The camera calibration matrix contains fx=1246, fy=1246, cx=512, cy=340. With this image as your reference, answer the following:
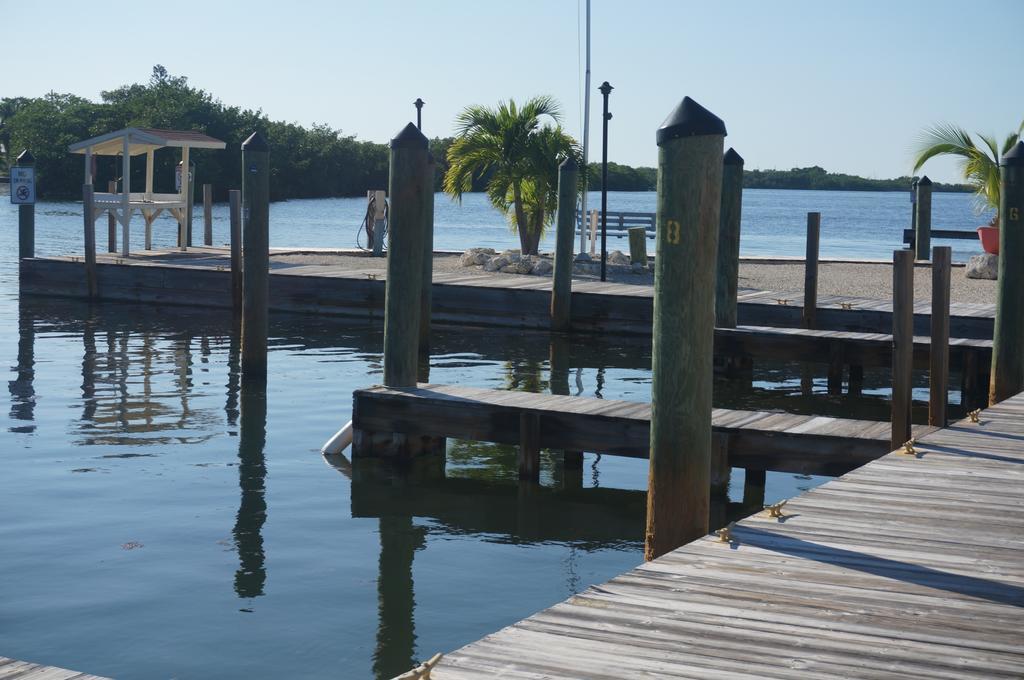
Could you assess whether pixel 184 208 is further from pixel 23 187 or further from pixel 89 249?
pixel 89 249

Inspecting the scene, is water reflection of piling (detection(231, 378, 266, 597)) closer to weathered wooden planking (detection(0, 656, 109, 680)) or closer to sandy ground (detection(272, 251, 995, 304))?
weathered wooden planking (detection(0, 656, 109, 680))

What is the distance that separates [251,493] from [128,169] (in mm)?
16795

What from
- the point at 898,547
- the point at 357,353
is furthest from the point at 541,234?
the point at 898,547

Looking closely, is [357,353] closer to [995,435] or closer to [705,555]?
[995,435]

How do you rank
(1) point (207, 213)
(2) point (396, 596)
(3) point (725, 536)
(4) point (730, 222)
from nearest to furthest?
(3) point (725, 536), (2) point (396, 596), (4) point (730, 222), (1) point (207, 213)

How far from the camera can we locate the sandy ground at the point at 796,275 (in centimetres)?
2086

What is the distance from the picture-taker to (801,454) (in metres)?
9.00

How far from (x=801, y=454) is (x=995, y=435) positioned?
1.37 metres

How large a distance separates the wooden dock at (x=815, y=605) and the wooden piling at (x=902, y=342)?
5.55 feet

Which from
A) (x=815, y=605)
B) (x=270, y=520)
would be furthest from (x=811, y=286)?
(x=815, y=605)

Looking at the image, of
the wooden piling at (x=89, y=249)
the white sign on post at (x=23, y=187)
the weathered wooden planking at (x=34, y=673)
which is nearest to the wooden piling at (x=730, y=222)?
the weathered wooden planking at (x=34, y=673)

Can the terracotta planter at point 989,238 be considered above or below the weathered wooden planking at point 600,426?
above

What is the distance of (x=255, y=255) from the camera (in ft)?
45.3

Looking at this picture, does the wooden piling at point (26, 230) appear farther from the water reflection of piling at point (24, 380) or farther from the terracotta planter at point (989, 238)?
the terracotta planter at point (989, 238)
